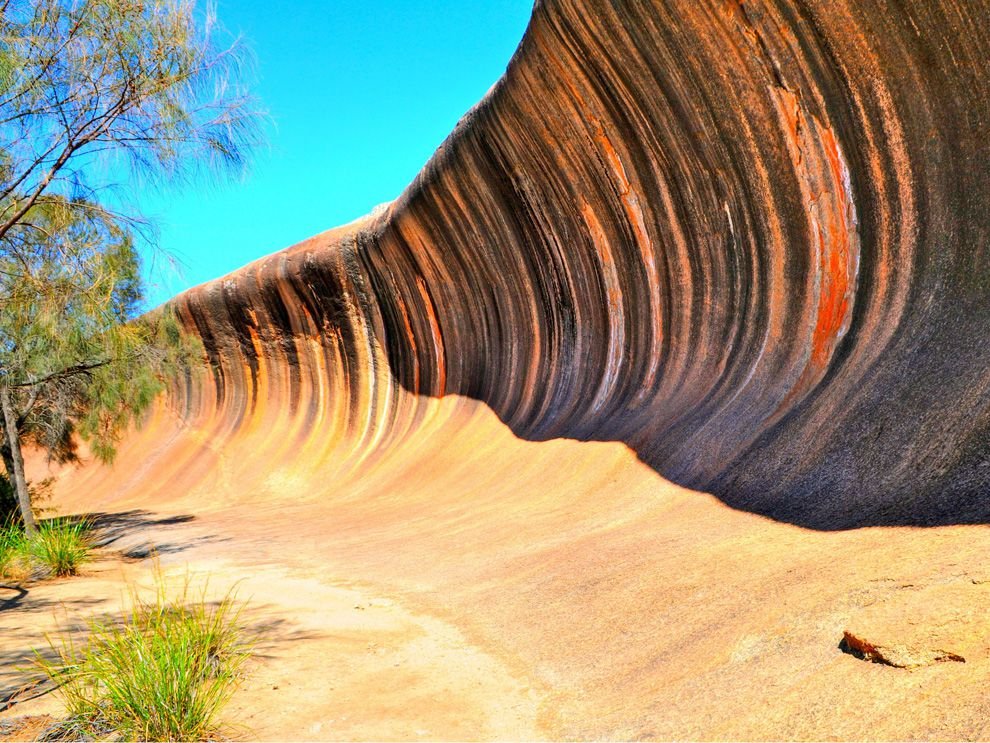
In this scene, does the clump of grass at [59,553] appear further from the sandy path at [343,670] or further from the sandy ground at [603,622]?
the sandy path at [343,670]

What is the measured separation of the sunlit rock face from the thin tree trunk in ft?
20.0

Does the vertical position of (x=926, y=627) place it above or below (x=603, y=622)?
above

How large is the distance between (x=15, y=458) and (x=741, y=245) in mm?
8724

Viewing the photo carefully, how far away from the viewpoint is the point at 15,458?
10.1 metres

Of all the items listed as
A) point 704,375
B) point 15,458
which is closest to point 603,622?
point 704,375

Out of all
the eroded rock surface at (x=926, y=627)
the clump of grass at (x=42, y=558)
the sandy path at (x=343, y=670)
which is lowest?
the sandy path at (x=343, y=670)

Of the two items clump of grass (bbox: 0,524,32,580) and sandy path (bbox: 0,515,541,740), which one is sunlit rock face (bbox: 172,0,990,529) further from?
clump of grass (bbox: 0,524,32,580)

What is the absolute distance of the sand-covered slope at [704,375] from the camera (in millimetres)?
3570

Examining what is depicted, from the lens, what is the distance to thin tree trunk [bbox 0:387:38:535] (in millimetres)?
9656

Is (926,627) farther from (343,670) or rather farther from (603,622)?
(343,670)

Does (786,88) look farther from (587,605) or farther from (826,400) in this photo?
(587,605)

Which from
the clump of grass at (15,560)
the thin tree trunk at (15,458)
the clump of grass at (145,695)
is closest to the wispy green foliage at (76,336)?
the thin tree trunk at (15,458)

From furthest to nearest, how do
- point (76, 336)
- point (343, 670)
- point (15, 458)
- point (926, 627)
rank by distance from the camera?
point (15, 458)
point (76, 336)
point (343, 670)
point (926, 627)

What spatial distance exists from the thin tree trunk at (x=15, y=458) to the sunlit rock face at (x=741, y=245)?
6105mm
